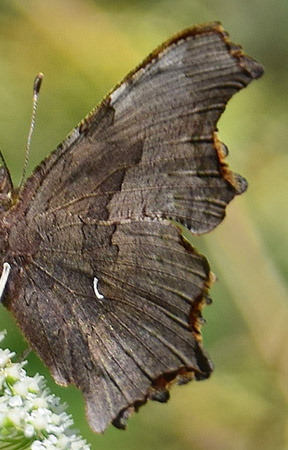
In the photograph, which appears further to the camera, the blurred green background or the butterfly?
the blurred green background

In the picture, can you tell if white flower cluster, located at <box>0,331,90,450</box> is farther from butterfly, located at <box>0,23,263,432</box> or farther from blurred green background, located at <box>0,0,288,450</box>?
blurred green background, located at <box>0,0,288,450</box>

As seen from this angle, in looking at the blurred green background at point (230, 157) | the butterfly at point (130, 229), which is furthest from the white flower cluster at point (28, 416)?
the blurred green background at point (230, 157)

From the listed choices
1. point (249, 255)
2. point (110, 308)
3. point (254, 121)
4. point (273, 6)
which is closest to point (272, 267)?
point (249, 255)

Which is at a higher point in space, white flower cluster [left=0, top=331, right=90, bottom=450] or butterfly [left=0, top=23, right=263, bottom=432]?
butterfly [left=0, top=23, right=263, bottom=432]

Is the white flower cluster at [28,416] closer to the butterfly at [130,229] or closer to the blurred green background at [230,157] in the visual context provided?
the butterfly at [130,229]

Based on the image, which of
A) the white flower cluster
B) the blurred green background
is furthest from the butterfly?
the blurred green background

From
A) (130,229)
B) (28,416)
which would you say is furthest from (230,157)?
(28,416)

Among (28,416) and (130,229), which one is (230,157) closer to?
(130,229)
